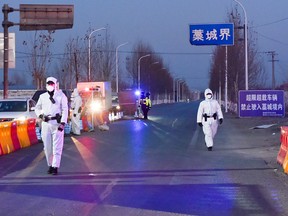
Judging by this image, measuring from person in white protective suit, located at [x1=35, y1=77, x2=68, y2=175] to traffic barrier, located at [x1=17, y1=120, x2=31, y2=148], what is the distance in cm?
598

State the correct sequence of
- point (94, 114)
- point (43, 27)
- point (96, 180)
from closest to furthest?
1. point (96, 180)
2. point (94, 114)
3. point (43, 27)

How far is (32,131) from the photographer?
1872 cm

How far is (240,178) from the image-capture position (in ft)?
36.3

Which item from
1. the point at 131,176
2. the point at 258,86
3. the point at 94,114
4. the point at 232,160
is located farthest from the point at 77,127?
the point at 258,86

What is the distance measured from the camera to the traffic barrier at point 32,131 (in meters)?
18.4

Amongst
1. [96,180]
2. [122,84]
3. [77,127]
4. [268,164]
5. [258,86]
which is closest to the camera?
[96,180]

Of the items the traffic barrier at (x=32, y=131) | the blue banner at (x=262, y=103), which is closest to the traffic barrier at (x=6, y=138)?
the traffic barrier at (x=32, y=131)

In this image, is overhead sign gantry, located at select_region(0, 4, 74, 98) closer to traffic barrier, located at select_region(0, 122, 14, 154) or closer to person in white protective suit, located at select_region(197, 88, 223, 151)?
traffic barrier, located at select_region(0, 122, 14, 154)

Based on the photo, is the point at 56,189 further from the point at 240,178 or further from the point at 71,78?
the point at 71,78

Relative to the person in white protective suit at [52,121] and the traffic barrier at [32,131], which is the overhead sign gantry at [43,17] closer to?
the traffic barrier at [32,131]

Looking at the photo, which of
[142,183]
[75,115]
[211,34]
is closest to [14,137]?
[75,115]

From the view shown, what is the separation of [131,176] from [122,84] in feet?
234

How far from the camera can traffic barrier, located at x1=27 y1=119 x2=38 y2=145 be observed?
18384 millimetres

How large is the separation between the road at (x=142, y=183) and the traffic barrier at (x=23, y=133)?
2.00 ft
